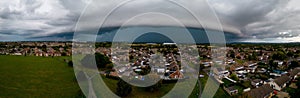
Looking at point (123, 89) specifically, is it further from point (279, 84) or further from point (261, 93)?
point (279, 84)

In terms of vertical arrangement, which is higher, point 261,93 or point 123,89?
point 123,89

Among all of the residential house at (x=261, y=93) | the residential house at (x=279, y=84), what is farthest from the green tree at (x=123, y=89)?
the residential house at (x=279, y=84)

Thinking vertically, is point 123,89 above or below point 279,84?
above

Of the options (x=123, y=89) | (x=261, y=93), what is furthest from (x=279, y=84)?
(x=123, y=89)

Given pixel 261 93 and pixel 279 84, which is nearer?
pixel 261 93

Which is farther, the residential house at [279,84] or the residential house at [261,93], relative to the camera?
the residential house at [279,84]

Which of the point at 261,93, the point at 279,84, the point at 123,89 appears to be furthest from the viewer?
the point at 279,84

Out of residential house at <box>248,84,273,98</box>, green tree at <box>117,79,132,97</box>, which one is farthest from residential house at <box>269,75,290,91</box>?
green tree at <box>117,79,132,97</box>

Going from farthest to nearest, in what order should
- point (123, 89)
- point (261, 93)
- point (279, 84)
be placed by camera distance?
point (279, 84), point (261, 93), point (123, 89)

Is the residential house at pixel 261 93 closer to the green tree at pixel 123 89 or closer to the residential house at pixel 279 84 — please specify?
the residential house at pixel 279 84

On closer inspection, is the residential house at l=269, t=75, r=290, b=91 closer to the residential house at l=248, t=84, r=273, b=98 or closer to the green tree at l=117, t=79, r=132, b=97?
the residential house at l=248, t=84, r=273, b=98

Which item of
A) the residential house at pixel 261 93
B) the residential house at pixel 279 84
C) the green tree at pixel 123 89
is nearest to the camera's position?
the green tree at pixel 123 89
